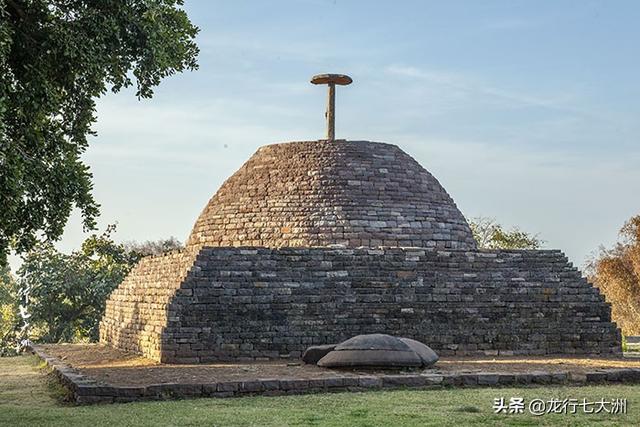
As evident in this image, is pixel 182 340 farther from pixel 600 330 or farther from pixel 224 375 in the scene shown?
pixel 600 330

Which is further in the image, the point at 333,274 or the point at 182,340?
the point at 333,274

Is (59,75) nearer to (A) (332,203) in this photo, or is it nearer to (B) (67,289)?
(A) (332,203)

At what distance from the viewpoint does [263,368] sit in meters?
10.7

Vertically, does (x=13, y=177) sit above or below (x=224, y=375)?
above

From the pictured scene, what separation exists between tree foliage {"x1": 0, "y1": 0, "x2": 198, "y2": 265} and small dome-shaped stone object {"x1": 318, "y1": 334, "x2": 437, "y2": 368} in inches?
138

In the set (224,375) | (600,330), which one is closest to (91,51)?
(224,375)

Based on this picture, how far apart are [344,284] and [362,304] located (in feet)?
1.48

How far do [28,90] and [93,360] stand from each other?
5955mm

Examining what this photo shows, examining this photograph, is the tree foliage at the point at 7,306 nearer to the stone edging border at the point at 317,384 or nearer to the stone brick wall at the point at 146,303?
the stone brick wall at the point at 146,303

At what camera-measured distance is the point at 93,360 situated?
13578 millimetres

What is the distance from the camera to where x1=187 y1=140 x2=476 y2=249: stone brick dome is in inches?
618

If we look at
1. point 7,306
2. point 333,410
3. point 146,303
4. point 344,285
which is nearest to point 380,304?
point 344,285

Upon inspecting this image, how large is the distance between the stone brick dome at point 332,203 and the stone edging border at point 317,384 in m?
6.12

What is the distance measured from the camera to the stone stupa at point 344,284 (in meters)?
12.9
